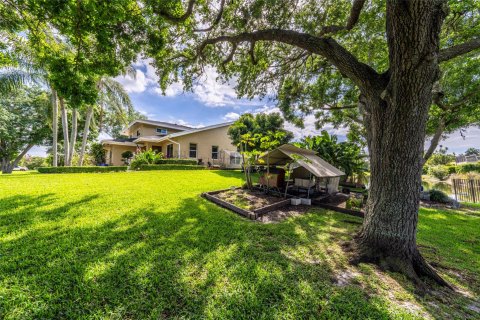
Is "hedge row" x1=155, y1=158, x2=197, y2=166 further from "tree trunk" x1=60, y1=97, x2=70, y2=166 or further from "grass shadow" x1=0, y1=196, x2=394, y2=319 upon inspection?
"grass shadow" x1=0, y1=196, x2=394, y2=319

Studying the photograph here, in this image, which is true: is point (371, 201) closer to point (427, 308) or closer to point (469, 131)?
point (427, 308)

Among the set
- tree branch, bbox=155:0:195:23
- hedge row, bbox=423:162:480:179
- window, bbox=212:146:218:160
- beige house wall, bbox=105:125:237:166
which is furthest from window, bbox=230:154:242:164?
hedge row, bbox=423:162:480:179

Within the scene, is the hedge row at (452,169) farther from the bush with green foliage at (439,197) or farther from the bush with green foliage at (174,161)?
the bush with green foliage at (174,161)

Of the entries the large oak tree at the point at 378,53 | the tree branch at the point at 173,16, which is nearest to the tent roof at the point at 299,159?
the large oak tree at the point at 378,53

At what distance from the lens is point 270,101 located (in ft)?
30.6

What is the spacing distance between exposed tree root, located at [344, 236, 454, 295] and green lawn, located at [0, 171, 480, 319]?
0.16 meters

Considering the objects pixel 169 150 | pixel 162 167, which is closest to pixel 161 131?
pixel 169 150

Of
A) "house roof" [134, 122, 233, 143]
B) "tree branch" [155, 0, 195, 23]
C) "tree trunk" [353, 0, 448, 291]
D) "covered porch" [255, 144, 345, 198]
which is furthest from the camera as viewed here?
"house roof" [134, 122, 233, 143]

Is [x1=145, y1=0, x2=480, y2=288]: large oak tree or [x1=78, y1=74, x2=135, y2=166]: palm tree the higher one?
[x1=78, y1=74, x2=135, y2=166]: palm tree

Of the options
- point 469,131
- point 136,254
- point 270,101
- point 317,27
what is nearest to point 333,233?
point 136,254

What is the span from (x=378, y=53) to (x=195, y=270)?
10810mm

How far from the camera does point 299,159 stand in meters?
7.09

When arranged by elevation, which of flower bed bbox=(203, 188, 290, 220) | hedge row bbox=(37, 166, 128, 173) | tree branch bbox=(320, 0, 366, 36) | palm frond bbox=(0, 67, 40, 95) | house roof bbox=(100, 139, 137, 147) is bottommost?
flower bed bbox=(203, 188, 290, 220)

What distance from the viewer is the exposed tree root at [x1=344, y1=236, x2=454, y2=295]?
2.94 m
